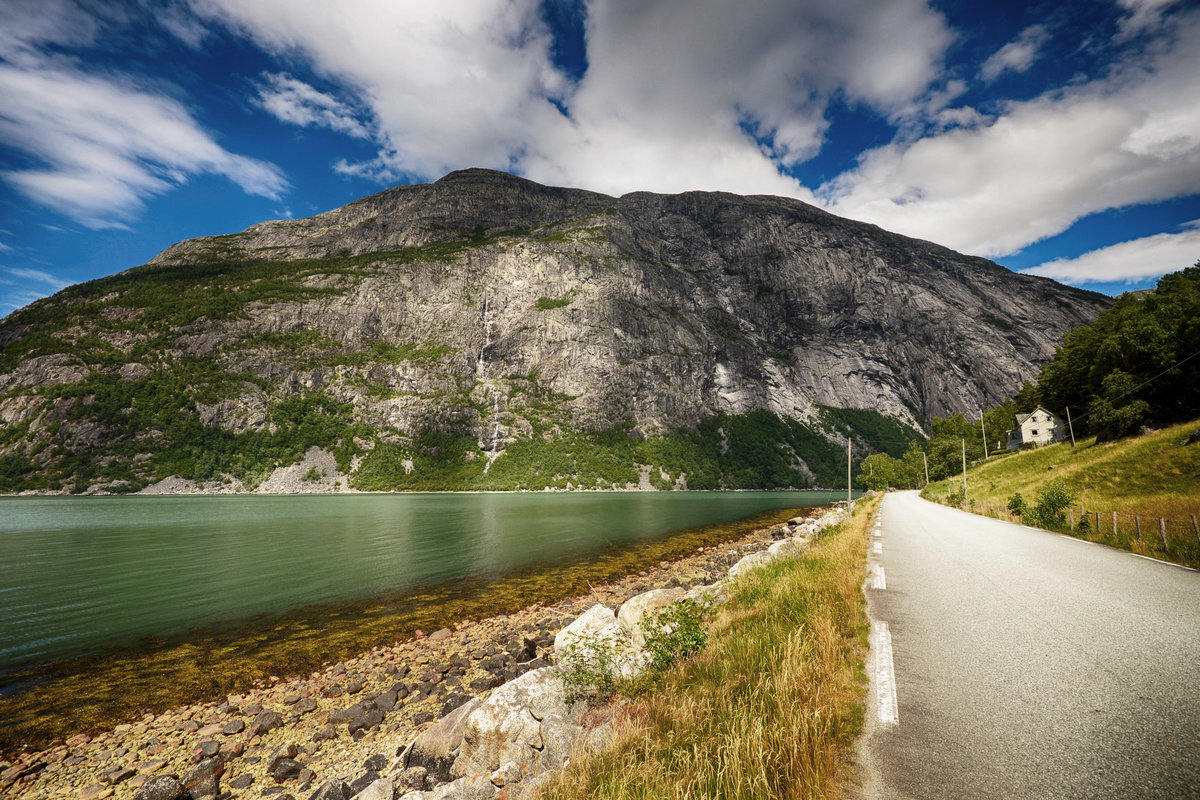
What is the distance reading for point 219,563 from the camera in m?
29.7

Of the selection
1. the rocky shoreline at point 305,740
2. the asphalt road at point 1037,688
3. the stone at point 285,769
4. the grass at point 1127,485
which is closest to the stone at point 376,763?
the rocky shoreline at point 305,740

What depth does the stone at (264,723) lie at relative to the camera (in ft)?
34.2

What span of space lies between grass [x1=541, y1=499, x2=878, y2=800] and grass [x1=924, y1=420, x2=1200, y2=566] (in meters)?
14.5

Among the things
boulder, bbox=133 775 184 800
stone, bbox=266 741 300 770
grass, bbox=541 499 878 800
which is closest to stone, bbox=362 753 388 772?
stone, bbox=266 741 300 770

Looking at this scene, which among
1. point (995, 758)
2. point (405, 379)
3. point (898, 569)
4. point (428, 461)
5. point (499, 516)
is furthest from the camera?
point (405, 379)

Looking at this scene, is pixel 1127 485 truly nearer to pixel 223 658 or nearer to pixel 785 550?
pixel 785 550

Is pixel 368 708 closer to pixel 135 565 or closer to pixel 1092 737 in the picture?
pixel 1092 737

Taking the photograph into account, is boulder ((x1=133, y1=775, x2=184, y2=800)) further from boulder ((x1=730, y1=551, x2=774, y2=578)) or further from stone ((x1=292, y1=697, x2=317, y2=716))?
boulder ((x1=730, y1=551, x2=774, y2=578))

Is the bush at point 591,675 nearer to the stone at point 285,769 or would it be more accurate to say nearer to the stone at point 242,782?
the stone at point 285,769

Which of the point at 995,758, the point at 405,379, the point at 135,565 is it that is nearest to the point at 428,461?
the point at 405,379

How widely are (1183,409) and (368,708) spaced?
59.9m

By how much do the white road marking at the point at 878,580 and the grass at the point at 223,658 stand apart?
1331 centimetres

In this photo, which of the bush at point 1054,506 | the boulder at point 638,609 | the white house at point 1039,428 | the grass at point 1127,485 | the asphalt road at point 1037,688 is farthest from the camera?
the white house at point 1039,428

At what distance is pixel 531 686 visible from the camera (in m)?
7.99
